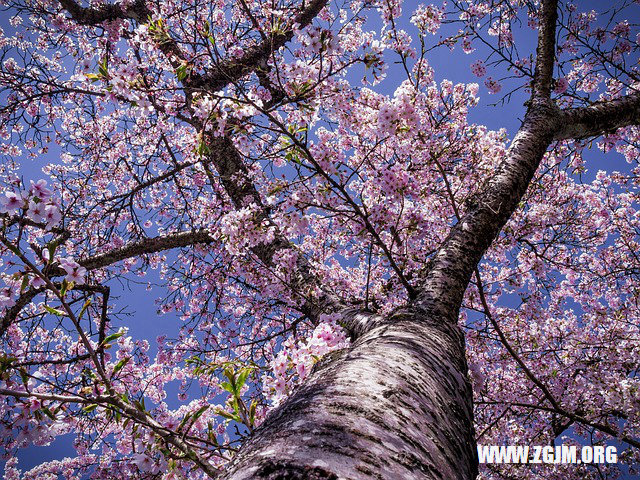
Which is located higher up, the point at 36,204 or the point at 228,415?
the point at 36,204

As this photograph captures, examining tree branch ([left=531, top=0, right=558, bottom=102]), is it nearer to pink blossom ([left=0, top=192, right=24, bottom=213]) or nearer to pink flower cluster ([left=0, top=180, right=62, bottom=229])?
pink flower cluster ([left=0, top=180, right=62, bottom=229])

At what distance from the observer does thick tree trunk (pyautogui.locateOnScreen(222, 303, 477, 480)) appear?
0.55 metres

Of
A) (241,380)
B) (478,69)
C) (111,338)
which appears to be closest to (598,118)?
(478,69)

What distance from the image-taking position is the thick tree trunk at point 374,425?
547 millimetres

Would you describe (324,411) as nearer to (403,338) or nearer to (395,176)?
(403,338)

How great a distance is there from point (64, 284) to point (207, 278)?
14.4 ft

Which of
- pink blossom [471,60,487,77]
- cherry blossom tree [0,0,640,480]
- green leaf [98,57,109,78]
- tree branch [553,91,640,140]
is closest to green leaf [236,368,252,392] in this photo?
cherry blossom tree [0,0,640,480]

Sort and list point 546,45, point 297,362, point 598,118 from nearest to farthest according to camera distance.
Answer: point 297,362 < point 598,118 < point 546,45

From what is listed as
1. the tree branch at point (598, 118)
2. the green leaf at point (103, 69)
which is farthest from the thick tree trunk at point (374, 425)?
the tree branch at point (598, 118)

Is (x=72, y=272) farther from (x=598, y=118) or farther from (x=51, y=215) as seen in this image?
(x=598, y=118)

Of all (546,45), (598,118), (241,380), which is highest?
(546,45)

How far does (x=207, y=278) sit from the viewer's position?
5652 mm

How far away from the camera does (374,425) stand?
2.26ft

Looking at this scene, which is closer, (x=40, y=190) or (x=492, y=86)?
(x=40, y=190)
